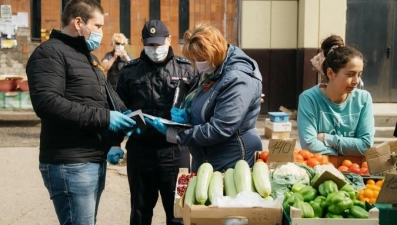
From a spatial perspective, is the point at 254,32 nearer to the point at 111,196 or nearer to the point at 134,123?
the point at 111,196

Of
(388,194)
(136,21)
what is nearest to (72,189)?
(388,194)

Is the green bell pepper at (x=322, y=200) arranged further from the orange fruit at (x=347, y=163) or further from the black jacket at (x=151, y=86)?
the black jacket at (x=151, y=86)

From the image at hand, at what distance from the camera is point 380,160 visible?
4.26m

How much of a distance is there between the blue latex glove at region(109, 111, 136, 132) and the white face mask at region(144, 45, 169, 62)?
1087mm

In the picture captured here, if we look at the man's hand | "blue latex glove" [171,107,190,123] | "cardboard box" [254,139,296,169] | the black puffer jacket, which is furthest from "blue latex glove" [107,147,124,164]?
the man's hand

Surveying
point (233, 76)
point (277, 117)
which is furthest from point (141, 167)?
point (277, 117)

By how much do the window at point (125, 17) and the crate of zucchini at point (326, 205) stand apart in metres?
10.6

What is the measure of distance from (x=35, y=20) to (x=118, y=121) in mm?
10341

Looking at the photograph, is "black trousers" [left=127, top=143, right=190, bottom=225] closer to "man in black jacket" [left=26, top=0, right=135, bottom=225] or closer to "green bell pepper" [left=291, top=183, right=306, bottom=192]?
"man in black jacket" [left=26, top=0, right=135, bottom=225]

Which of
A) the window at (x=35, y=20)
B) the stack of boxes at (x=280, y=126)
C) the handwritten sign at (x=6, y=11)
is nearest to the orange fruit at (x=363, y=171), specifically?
the stack of boxes at (x=280, y=126)

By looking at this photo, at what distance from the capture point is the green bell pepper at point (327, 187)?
3.52 m

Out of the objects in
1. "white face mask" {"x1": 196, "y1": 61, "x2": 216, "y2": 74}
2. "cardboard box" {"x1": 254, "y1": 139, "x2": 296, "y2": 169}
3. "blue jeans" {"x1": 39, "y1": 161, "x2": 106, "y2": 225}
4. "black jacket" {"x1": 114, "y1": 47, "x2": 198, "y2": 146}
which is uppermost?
"white face mask" {"x1": 196, "y1": 61, "x2": 216, "y2": 74}

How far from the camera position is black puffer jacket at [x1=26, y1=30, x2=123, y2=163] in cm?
395

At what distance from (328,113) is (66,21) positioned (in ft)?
6.32
